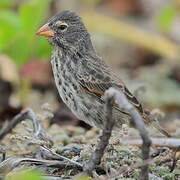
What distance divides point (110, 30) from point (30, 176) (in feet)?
23.5

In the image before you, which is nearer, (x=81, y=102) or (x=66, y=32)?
(x=81, y=102)

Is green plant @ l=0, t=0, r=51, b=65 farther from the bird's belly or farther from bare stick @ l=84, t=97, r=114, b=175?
bare stick @ l=84, t=97, r=114, b=175

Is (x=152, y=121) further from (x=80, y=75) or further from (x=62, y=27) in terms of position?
(x=62, y=27)

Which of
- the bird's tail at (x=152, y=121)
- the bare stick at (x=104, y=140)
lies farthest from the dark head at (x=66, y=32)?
the bare stick at (x=104, y=140)

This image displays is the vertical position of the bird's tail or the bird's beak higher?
the bird's beak

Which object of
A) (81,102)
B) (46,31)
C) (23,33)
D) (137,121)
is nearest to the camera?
(137,121)

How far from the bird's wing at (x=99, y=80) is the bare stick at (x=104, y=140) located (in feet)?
5.13

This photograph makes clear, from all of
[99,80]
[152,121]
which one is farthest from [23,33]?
[152,121]

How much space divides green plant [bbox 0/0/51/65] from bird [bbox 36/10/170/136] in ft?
4.20

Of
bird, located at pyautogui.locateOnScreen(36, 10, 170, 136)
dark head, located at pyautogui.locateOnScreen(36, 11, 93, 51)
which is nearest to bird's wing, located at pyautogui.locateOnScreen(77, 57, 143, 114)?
bird, located at pyautogui.locateOnScreen(36, 10, 170, 136)

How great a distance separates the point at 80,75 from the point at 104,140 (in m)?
1.79

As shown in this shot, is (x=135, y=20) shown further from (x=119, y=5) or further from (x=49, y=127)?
(x=49, y=127)

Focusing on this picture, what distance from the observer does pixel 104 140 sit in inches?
166

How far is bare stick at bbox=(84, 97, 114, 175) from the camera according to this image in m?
4.12
